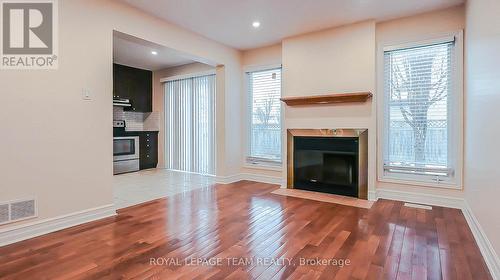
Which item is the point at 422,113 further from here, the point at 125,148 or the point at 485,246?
the point at 125,148

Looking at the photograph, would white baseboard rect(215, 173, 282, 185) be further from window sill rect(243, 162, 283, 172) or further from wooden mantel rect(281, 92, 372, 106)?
wooden mantel rect(281, 92, 372, 106)

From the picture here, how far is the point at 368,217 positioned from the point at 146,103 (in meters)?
6.09

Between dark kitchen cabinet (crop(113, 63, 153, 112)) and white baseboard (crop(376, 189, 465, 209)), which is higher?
dark kitchen cabinet (crop(113, 63, 153, 112))

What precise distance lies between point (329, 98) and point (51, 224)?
390cm

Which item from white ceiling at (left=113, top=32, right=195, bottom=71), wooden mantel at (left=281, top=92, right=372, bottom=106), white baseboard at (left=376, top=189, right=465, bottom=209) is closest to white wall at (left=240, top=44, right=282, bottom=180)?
wooden mantel at (left=281, top=92, right=372, bottom=106)

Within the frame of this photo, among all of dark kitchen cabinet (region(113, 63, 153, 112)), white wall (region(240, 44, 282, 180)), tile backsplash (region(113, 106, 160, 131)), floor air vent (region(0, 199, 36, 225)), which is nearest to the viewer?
floor air vent (region(0, 199, 36, 225))

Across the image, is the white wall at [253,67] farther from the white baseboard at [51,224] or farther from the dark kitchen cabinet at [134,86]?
the dark kitchen cabinet at [134,86]

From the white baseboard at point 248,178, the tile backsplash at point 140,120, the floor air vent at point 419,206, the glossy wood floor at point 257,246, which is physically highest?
the tile backsplash at point 140,120

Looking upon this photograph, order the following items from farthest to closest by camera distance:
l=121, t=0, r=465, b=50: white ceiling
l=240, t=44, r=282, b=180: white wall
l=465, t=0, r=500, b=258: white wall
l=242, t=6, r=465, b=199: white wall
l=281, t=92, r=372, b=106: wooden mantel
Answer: l=240, t=44, r=282, b=180: white wall, l=281, t=92, r=372, b=106: wooden mantel, l=242, t=6, r=465, b=199: white wall, l=121, t=0, r=465, b=50: white ceiling, l=465, t=0, r=500, b=258: white wall

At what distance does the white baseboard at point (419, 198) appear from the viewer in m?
3.40

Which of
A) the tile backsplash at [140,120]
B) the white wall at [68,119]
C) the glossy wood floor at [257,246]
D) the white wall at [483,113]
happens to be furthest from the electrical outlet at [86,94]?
the tile backsplash at [140,120]

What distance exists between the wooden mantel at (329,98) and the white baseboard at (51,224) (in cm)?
316

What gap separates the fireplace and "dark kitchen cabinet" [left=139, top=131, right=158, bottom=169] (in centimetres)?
414

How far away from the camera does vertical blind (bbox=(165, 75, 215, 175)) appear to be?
236 inches
